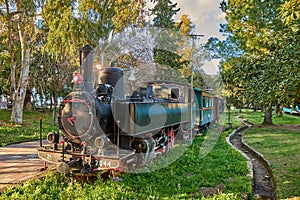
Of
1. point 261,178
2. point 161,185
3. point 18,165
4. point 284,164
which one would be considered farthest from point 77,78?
point 284,164

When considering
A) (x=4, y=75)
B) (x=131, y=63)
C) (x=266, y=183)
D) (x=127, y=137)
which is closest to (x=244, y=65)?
(x=266, y=183)

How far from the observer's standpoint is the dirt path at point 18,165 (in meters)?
5.83

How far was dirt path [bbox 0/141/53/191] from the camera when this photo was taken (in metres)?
5.83

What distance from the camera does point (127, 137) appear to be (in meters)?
6.18

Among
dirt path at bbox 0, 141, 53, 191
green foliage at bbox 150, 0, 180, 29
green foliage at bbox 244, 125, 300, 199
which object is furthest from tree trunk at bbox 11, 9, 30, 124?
green foliage at bbox 244, 125, 300, 199

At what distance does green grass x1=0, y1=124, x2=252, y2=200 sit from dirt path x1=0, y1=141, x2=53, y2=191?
521 millimetres

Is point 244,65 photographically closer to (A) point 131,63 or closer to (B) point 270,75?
(B) point 270,75

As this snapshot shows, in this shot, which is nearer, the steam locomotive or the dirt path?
the steam locomotive

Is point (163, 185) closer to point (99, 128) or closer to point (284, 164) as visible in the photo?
point (99, 128)

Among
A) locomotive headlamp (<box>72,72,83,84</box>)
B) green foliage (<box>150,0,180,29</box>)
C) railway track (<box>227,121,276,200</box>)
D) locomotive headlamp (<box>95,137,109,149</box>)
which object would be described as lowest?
railway track (<box>227,121,276,200</box>)

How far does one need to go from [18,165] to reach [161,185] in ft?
12.6

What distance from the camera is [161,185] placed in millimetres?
5816

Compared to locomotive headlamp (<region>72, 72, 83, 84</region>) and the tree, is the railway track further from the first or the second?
locomotive headlamp (<region>72, 72, 83, 84</region>)

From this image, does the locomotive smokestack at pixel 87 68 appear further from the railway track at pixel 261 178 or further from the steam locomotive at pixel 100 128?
the railway track at pixel 261 178
